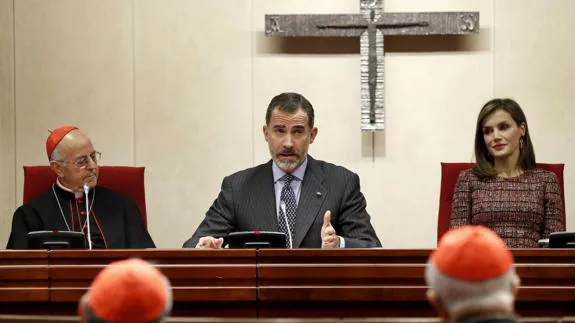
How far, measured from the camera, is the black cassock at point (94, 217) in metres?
4.38

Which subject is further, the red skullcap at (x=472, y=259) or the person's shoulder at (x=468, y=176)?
the person's shoulder at (x=468, y=176)

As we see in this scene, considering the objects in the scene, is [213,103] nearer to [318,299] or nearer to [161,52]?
[161,52]

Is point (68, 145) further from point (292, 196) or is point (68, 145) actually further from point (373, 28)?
point (373, 28)

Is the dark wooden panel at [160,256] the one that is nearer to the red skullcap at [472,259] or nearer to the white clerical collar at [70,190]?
the white clerical collar at [70,190]

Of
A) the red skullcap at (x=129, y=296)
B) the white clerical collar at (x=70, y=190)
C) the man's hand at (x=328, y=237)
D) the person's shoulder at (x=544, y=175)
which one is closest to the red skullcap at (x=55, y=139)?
the white clerical collar at (x=70, y=190)

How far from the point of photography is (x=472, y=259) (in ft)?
4.33

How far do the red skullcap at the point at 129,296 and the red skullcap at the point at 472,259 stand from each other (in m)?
0.42

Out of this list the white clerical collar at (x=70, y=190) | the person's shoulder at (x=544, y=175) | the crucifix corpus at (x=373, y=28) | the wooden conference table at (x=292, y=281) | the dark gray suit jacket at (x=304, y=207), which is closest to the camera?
the wooden conference table at (x=292, y=281)

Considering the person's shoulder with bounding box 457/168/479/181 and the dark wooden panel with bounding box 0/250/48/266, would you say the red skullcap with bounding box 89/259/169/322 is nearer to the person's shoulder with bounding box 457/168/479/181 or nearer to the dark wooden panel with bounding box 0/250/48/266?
the dark wooden panel with bounding box 0/250/48/266

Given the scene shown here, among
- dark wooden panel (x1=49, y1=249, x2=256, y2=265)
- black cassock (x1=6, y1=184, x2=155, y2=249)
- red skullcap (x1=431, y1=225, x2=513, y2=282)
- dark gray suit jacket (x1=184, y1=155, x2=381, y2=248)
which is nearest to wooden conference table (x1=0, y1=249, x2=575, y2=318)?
dark wooden panel (x1=49, y1=249, x2=256, y2=265)

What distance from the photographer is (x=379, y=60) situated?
5.29m

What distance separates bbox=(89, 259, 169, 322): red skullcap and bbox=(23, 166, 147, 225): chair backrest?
10.9 ft

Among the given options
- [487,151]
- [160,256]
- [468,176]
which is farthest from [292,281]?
[487,151]

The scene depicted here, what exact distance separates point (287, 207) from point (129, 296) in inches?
113
